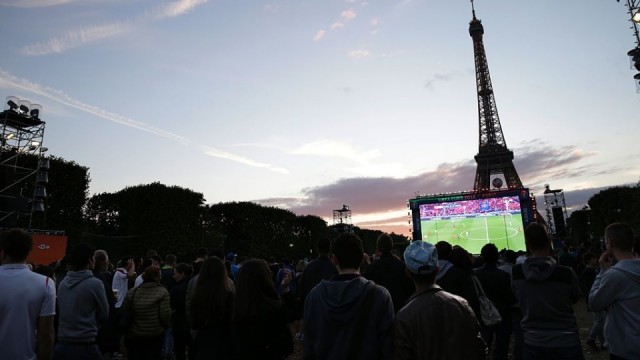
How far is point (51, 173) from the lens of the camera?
2383cm

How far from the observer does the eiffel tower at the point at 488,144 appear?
2258 inches

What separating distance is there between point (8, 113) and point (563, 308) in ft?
68.6

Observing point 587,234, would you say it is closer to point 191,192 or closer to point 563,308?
point 191,192

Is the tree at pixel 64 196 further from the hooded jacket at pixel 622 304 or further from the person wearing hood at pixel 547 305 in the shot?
the hooded jacket at pixel 622 304

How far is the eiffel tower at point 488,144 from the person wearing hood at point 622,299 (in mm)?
55193

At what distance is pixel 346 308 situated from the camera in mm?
2693

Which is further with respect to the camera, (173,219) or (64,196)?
(173,219)

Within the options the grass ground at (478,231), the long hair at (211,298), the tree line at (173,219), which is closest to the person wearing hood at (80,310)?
the long hair at (211,298)

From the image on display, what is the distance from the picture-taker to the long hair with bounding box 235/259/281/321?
3.36 meters

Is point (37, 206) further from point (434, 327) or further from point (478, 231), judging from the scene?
point (478, 231)

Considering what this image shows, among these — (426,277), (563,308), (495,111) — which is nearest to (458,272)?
(563,308)

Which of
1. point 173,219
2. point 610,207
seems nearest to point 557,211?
point 610,207

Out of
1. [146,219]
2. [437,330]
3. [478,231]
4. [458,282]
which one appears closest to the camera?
[437,330]

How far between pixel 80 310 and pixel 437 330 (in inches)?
147
